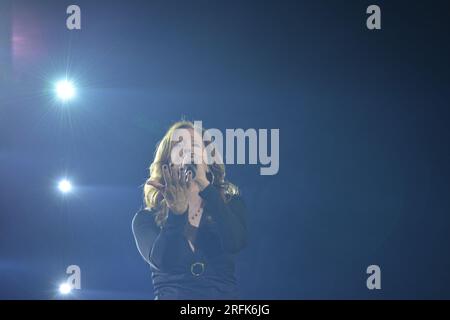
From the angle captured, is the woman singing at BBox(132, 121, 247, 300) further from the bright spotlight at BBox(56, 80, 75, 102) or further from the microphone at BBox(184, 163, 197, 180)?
the bright spotlight at BBox(56, 80, 75, 102)

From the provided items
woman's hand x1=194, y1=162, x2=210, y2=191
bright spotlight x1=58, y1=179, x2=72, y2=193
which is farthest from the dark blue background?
woman's hand x1=194, y1=162, x2=210, y2=191

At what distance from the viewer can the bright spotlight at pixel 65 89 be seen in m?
3.49

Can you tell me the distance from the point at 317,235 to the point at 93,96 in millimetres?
1375

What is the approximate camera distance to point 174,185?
3.48 m

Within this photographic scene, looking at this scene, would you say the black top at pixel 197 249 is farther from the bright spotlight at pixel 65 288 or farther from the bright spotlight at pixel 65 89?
the bright spotlight at pixel 65 89

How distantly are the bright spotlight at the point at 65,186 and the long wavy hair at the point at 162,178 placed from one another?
0.39 m

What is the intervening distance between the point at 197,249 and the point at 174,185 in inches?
13.9

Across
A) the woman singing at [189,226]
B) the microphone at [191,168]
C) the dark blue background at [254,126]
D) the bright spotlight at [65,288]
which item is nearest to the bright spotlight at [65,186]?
the dark blue background at [254,126]

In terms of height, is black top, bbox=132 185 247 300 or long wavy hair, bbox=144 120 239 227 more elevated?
long wavy hair, bbox=144 120 239 227

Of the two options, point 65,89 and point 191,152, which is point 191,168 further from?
point 65,89

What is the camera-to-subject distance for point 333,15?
348cm

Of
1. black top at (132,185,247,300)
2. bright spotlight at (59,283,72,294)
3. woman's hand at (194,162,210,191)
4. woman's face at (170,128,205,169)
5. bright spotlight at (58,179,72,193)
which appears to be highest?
woman's face at (170,128,205,169)

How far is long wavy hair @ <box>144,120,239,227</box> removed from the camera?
11.4 feet

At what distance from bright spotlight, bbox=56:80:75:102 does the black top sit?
0.72 metres
